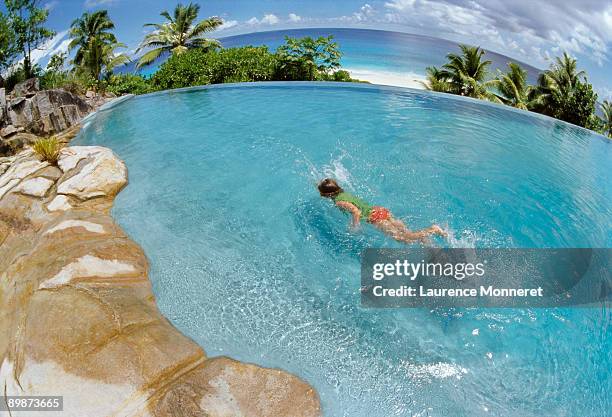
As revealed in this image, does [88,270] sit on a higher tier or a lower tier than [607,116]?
lower

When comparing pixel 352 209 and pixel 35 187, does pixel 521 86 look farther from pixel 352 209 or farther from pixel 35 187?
pixel 35 187

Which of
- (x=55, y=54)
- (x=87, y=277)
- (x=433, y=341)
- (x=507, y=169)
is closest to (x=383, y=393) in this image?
(x=433, y=341)

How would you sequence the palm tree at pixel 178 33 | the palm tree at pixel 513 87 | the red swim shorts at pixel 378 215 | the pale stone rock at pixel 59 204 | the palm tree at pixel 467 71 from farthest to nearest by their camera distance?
the palm tree at pixel 178 33
the palm tree at pixel 513 87
the palm tree at pixel 467 71
the pale stone rock at pixel 59 204
the red swim shorts at pixel 378 215

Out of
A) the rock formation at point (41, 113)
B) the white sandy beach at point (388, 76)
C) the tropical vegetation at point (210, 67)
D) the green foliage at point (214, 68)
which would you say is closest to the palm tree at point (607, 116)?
the tropical vegetation at point (210, 67)

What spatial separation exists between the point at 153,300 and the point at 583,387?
6.14 m

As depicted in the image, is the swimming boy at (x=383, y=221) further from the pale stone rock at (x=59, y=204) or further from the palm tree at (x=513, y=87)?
the palm tree at (x=513, y=87)

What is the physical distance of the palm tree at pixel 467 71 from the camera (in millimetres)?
23250

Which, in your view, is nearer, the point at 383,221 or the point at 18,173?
the point at 383,221

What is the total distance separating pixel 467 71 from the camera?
23625mm

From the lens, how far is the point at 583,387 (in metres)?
4.71

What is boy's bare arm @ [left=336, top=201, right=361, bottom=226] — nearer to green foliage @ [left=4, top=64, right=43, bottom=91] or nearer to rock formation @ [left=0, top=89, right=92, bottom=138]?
rock formation @ [left=0, top=89, right=92, bottom=138]

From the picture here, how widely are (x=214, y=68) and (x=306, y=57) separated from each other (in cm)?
563

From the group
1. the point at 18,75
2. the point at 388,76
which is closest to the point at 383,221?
the point at 18,75

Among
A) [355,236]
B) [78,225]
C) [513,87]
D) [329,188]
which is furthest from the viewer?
[513,87]
